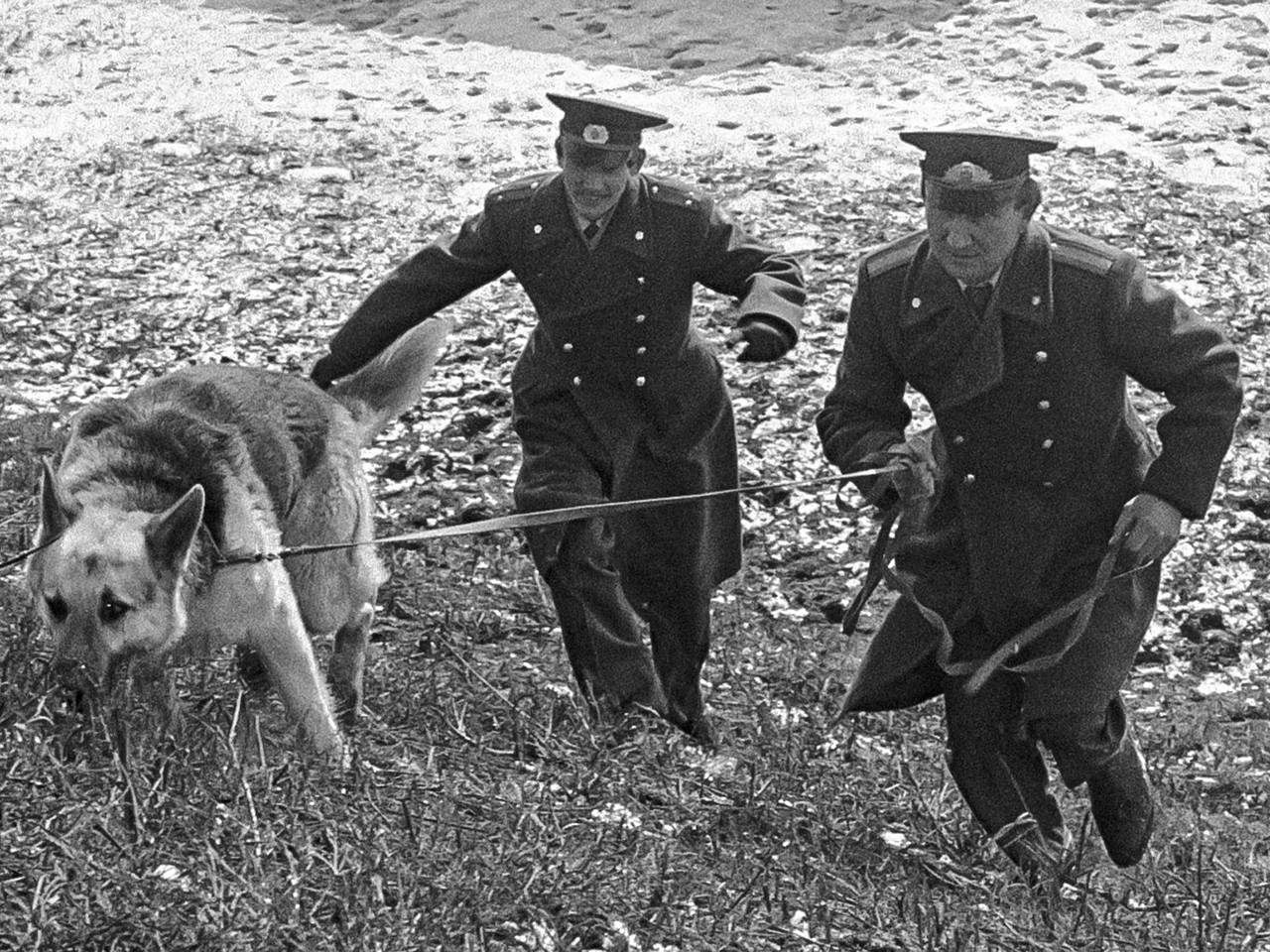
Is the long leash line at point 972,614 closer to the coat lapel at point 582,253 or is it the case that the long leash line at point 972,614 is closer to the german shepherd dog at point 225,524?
the coat lapel at point 582,253

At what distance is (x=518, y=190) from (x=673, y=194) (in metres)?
0.47

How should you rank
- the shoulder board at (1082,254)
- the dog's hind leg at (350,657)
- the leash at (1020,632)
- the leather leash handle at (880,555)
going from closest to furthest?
the shoulder board at (1082,254)
the leash at (1020,632)
the leather leash handle at (880,555)
the dog's hind leg at (350,657)

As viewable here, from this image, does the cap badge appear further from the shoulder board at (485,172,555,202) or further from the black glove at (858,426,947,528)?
the shoulder board at (485,172,555,202)

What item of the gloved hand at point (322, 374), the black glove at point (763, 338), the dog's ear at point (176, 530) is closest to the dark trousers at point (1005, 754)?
the black glove at point (763, 338)

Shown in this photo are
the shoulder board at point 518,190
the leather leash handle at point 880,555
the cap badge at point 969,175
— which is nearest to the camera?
the cap badge at point 969,175

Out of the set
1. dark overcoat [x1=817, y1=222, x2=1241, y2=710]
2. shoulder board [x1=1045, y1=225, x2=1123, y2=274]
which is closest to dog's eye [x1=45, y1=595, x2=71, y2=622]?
dark overcoat [x1=817, y1=222, x2=1241, y2=710]

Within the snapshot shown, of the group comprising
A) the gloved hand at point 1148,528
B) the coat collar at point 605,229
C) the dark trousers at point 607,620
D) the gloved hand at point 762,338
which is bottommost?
the dark trousers at point 607,620

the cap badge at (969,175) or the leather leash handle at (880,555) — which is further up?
the cap badge at (969,175)

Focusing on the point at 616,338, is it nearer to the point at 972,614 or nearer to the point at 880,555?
the point at 880,555

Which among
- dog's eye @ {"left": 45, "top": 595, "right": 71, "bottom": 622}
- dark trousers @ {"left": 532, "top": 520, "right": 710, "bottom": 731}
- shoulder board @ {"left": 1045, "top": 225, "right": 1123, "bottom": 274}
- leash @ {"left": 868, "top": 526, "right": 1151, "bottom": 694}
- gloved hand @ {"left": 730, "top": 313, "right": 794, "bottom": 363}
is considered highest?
shoulder board @ {"left": 1045, "top": 225, "right": 1123, "bottom": 274}

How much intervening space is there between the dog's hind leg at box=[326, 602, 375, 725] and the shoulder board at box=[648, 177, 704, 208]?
1649mm

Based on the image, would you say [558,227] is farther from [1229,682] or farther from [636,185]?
[1229,682]

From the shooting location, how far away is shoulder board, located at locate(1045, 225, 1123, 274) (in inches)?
179

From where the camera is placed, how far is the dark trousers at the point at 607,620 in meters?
5.72
